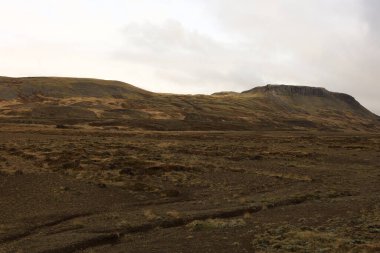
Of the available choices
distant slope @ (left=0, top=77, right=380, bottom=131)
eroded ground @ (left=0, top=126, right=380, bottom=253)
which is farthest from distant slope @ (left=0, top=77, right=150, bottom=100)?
eroded ground @ (left=0, top=126, right=380, bottom=253)

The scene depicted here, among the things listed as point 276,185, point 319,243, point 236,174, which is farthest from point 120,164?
point 319,243

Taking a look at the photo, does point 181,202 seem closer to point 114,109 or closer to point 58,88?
point 114,109

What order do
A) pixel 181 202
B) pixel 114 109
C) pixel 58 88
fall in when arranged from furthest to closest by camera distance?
pixel 58 88
pixel 114 109
pixel 181 202

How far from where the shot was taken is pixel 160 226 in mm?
22391

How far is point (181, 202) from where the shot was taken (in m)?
28.6

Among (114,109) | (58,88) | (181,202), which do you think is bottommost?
(181,202)

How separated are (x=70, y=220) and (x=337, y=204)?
1556cm

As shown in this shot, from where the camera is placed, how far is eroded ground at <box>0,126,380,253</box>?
62.2ft

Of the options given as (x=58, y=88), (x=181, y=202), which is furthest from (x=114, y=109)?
(x=181, y=202)

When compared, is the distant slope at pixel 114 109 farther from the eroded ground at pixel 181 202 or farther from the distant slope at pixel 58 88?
the eroded ground at pixel 181 202

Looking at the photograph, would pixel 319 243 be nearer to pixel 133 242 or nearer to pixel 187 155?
pixel 133 242

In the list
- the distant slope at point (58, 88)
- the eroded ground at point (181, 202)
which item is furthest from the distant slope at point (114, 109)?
the eroded ground at point (181, 202)

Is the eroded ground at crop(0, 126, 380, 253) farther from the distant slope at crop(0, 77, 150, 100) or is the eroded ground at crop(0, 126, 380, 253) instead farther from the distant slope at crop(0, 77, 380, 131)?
the distant slope at crop(0, 77, 150, 100)

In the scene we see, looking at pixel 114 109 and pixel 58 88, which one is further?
pixel 58 88
